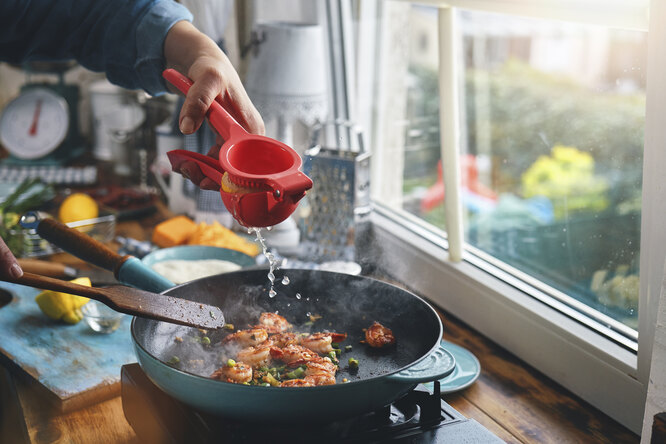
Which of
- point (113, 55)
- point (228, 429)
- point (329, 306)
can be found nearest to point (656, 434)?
point (228, 429)

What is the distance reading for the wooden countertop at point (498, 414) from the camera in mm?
1234

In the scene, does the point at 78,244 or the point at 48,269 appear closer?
the point at 78,244

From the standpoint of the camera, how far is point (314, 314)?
1.43 m

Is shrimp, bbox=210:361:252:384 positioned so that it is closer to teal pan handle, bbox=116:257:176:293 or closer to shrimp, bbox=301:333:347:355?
shrimp, bbox=301:333:347:355

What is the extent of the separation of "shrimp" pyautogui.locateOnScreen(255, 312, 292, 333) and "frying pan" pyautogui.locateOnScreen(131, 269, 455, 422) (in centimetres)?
6

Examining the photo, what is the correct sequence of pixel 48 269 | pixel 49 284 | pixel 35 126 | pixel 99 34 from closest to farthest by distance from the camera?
pixel 49 284 → pixel 99 34 → pixel 48 269 → pixel 35 126

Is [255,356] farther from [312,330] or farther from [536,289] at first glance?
[536,289]

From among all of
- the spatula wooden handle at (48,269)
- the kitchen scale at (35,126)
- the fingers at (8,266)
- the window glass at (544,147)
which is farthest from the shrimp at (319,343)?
the kitchen scale at (35,126)

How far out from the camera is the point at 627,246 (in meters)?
1.42

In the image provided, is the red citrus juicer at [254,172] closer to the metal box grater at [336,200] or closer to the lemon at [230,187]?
the lemon at [230,187]

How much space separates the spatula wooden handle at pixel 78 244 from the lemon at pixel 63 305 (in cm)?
25

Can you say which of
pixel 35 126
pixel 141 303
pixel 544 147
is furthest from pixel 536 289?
pixel 35 126

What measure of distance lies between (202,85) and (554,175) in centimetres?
215

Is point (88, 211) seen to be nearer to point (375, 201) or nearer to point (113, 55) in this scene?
point (113, 55)
